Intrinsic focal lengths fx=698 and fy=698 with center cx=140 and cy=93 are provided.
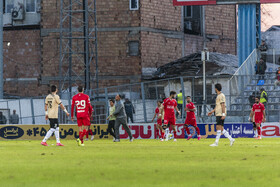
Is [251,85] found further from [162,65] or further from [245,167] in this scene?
[245,167]

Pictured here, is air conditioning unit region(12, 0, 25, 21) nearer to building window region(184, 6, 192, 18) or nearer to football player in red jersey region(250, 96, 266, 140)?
building window region(184, 6, 192, 18)

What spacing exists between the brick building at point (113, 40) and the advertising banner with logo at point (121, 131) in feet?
59.9

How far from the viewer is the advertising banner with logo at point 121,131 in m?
30.6

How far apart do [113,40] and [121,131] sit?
19673mm

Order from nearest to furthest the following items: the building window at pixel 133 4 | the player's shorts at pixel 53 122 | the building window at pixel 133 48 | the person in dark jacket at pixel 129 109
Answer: the player's shorts at pixel 53 122
the person in dark jacket at pixel 129 109
the building window at pixel 133 4
the building window at pixel 133 48

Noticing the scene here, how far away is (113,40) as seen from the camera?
4959 centimetres

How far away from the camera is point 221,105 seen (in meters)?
20.3

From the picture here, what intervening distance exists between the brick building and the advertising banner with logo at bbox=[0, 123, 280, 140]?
18.3 m

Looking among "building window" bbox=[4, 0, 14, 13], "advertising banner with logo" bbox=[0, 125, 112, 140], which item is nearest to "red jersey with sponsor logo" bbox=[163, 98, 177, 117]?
"advertising banner with logo" bbox=[0, 125, 112, 140]

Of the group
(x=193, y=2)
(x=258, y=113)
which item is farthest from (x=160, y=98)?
(x=193, y=2)

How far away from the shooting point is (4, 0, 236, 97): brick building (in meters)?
49.2

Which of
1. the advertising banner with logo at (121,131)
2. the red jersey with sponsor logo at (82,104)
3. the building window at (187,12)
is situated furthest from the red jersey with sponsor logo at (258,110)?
the building window at (187,12)

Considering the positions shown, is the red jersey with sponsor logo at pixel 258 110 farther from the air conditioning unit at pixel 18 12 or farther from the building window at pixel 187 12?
the air conditioning unit at pixel 18 12

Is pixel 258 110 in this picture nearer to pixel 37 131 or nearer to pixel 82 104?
pixel 37 131
